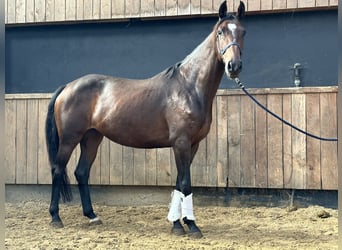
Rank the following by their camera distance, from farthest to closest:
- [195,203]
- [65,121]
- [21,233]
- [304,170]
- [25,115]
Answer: [25,115] → [195,203] → [304,170] → [65,121] → [21,233]

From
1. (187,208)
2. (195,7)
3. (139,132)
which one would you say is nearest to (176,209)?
(187,208)

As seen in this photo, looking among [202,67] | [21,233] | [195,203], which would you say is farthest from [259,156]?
[21,233]

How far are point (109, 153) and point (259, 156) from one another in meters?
1.91

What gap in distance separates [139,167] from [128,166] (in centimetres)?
15

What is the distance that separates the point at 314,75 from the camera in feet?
16.9

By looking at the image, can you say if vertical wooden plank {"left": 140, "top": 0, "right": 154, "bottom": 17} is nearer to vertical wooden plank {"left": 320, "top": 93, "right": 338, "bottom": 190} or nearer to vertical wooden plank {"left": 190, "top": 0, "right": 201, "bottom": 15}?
vertical wooden plank {"left": 190, "top": 0, "right": 201, "bottom": 15}

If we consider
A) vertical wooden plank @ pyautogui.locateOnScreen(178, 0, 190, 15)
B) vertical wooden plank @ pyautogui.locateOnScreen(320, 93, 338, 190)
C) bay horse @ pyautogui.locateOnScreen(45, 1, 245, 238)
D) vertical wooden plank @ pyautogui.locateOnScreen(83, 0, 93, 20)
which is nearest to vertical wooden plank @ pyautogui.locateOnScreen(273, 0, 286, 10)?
vertical wooden plank @ pyautogui.locateOnScreen(178, 0, 190, 15)

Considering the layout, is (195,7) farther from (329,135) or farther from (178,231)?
(178,231)

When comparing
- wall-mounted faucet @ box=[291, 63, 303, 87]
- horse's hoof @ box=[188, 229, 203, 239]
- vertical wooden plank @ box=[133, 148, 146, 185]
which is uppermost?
wall-mounted faucet @ box=[291, 63, 303, 87]

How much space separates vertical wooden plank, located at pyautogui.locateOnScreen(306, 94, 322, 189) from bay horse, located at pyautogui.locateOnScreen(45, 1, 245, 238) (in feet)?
4.81

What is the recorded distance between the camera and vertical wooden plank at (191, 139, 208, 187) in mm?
5211

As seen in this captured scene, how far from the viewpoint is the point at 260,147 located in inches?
199

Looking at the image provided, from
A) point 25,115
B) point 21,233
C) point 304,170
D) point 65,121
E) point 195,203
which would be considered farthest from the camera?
point 25,115

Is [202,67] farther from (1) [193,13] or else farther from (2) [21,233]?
(2) [21,233]
